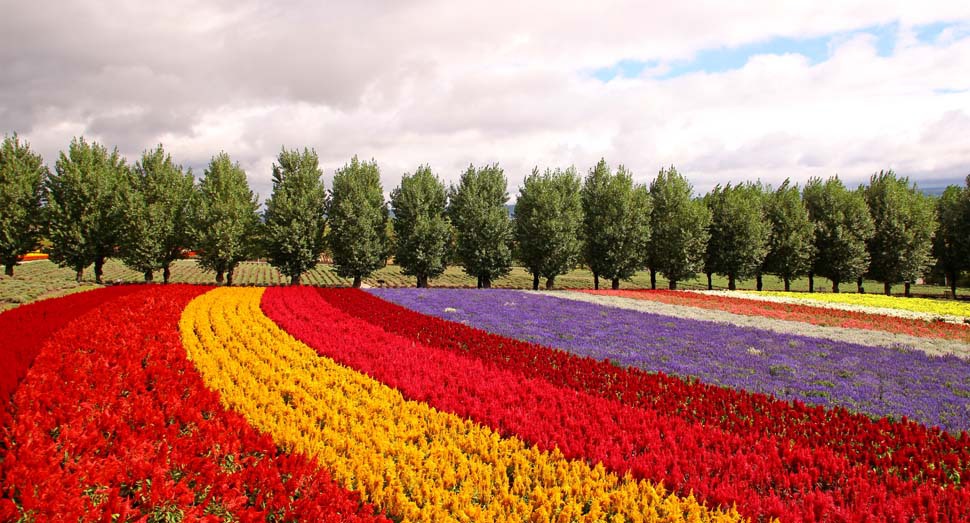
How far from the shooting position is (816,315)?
2558cm

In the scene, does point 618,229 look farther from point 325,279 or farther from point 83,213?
point 83,213

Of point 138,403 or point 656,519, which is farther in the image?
point 138,403

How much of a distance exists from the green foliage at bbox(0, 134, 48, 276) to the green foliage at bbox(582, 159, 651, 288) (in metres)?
48.2

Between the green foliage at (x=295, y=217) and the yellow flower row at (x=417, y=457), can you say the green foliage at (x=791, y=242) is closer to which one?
the green foliage at (x=295, y=217)

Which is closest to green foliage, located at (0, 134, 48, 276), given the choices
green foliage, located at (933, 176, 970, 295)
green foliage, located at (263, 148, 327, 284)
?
green foliage, located at (263, 148, 327, 284)

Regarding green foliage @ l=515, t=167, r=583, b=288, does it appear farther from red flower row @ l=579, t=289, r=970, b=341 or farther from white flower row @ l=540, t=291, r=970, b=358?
white flower row @ l=540, t=291, r=970, b=358

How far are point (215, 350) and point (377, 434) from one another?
6904 millimetres

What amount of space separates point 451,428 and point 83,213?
48.4 meters

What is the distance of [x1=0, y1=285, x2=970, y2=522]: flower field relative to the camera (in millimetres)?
5613

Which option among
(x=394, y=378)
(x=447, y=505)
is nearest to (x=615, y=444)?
(x=447, y=505)

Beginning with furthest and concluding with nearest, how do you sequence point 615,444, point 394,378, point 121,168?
1. point 121,168
2. point 394,378
3. point 615,444

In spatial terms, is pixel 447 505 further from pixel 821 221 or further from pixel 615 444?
pixel 821 221

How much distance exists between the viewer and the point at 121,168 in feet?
155

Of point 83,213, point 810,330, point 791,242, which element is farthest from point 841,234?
point 83,213
